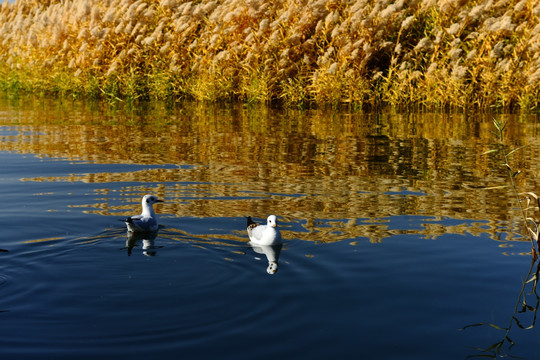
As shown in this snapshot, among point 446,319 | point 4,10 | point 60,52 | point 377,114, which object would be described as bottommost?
point 446,319

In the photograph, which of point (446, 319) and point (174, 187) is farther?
point (174, 187)

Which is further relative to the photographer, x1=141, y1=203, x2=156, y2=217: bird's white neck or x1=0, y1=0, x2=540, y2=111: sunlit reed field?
x1=0, y1=0, x2=540, y2=111: sunlit reed field

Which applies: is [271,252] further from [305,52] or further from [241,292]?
[305,52]

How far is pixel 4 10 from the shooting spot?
31.5m

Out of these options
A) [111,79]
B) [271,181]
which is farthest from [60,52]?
[271,181]

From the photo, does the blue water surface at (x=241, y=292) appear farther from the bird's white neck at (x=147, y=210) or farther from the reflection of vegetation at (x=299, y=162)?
the reflection of vegetation at (x=299, y=162)

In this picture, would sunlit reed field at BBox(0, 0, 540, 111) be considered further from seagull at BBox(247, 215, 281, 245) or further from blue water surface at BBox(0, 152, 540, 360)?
seagull at BBox(247, 215, 281, 245)

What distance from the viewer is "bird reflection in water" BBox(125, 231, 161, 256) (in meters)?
5.62

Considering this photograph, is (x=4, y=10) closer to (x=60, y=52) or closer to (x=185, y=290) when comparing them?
(x=60, y=52)

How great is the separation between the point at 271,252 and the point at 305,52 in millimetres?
12460

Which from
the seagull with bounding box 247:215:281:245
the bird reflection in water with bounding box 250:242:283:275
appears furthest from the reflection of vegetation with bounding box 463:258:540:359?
the seagull with bounding box 247:215:281:245

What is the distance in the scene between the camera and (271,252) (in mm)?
5457

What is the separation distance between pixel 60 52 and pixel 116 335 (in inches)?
701

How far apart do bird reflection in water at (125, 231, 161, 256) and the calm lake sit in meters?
0.03
